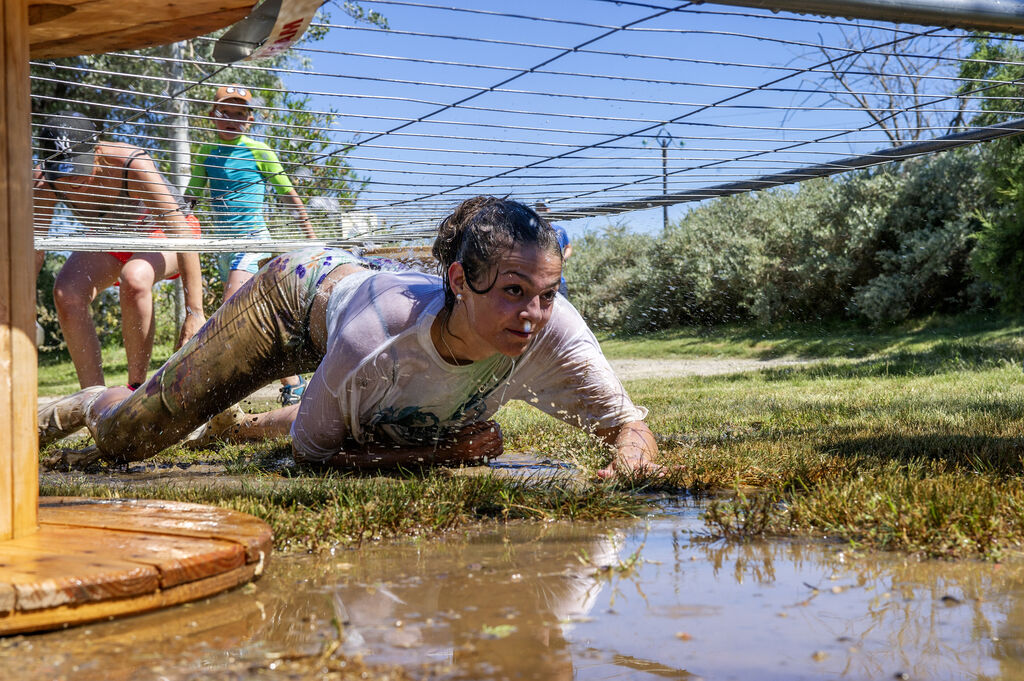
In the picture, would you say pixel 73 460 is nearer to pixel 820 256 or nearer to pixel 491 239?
pixel 491 239

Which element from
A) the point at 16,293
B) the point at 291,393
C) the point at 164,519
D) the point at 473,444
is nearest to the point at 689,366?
the point at 291,393

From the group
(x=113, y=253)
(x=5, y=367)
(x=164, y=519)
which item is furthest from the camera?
(x=113, y=253)

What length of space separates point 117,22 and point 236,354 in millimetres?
1606

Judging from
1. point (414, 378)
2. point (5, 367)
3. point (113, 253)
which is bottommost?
point (414, 378)

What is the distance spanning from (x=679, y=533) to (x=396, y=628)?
106cm

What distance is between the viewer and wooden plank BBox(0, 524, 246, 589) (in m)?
2.00

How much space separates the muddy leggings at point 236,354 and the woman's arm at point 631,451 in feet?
4.50

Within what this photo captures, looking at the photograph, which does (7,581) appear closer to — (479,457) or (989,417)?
(479,457)

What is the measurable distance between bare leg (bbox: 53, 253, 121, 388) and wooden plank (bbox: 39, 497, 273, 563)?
9.32ft

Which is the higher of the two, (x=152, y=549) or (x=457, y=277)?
(x=457, y=277)

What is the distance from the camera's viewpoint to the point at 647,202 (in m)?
5.75

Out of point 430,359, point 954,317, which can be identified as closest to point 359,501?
point 430,359

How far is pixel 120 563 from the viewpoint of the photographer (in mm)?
2000

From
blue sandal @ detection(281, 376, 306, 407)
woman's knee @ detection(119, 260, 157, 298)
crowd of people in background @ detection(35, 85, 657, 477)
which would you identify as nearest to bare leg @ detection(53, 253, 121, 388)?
woman's knee @ detection(119, 260, 157, 298)
